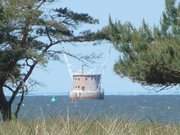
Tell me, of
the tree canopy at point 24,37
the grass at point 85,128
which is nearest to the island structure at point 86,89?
the tree canopy at point 24,37

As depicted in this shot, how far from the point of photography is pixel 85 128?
23.2 ft

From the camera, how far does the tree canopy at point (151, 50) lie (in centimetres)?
2175

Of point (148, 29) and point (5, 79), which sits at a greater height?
point (148, 29)

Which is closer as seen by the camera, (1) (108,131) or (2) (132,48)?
(1) (108,131)

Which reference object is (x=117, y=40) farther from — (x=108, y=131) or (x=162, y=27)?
(x=108, y=131)

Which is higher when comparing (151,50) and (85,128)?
(151,50)

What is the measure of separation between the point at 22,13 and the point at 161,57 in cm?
558

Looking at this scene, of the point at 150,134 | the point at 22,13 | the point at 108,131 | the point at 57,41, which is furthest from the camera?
the point at 57,41

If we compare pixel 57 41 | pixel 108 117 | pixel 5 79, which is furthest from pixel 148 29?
pixel 108 117

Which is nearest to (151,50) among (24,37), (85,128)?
(24,37)

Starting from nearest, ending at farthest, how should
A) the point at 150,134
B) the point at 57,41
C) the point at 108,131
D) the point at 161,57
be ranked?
1. the point at 108,131
2. the point at 150,134
3. the point at 161,57
4. the point at 57,41

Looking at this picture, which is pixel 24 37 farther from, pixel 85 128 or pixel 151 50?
pixel 85 128

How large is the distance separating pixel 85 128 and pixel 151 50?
15060mm

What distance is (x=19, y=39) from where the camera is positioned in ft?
82.4
